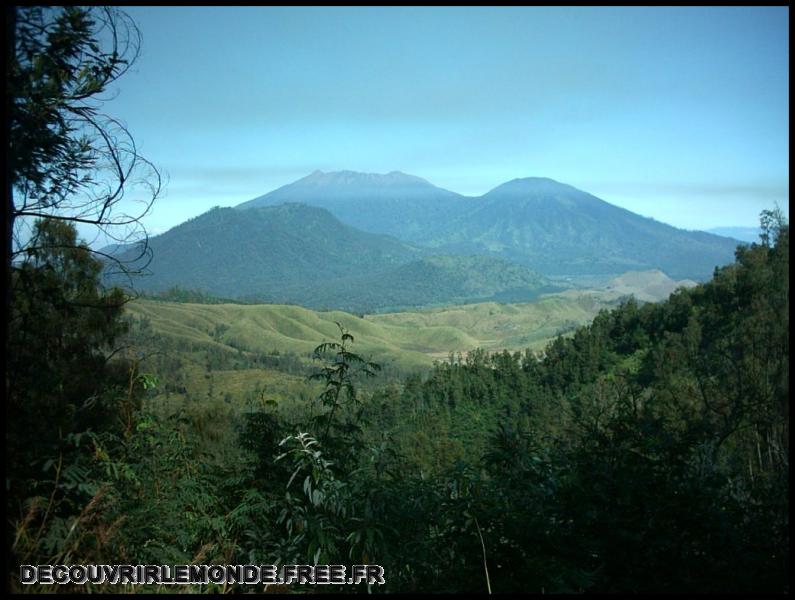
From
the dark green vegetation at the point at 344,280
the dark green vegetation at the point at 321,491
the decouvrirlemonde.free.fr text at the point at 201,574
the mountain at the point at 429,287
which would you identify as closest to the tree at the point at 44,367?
the dark green vegetation at the point at 321,491

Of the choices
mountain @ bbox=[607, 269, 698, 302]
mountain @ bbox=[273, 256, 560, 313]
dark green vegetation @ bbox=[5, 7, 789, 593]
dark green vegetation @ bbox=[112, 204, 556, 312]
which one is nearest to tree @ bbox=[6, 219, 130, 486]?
dark green vegetation @ bbox=[5, 7, 789, 593]

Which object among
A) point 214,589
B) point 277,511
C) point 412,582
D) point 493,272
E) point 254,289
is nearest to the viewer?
point 214,589

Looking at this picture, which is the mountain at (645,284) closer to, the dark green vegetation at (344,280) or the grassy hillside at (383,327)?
the dark green vegetation at (344,280)

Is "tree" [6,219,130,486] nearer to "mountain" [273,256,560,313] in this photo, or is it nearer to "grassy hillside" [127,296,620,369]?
"grassy hillside" [127,296,620,369]

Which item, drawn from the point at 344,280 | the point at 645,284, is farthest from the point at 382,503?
the point at 344,280

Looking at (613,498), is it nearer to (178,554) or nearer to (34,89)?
(178,554)

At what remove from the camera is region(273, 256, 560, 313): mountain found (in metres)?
151

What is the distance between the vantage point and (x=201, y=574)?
2033 millimetres

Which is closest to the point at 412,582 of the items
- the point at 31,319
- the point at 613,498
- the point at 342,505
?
the point at 342,505

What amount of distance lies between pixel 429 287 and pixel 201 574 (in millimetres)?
168162

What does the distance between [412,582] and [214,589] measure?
2.46ft

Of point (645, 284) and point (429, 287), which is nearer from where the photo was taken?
point (645, 284)

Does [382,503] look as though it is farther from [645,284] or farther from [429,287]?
[645,284]

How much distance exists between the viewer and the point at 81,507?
2.05 meters
